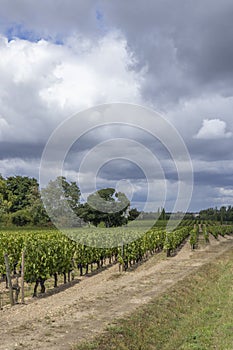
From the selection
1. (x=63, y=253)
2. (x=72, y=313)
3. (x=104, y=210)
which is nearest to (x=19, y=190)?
(x=104, y=210)

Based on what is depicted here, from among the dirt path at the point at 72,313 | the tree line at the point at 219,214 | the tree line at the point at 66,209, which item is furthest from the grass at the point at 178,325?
the tree line at the point at 219,214

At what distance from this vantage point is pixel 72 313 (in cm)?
1075

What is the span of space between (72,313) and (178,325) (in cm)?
293

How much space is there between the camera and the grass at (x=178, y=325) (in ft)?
27.3

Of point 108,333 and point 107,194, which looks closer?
point 108,333

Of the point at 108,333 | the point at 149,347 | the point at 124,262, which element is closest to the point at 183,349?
the point at 149,347

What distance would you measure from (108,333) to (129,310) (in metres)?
2.50

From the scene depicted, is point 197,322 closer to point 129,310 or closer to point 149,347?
point 129,310

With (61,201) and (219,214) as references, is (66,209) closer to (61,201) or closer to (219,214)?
(61,201)

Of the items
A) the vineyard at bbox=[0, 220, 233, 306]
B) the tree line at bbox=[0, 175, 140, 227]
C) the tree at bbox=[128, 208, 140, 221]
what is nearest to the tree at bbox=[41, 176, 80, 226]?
the tree line at bbox=[0, 175, 140, 227]

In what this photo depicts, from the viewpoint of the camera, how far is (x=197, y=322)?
412 inches

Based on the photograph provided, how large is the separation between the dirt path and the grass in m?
0.51

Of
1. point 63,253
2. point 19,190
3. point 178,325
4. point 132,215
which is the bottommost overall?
point 178,325

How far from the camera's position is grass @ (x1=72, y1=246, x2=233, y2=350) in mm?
8328
